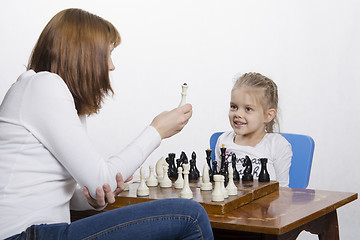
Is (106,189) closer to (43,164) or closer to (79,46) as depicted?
(43,164)

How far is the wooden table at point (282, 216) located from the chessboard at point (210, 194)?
0.02 metres

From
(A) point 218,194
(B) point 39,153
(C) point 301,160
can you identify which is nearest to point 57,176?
(B) point 39,153

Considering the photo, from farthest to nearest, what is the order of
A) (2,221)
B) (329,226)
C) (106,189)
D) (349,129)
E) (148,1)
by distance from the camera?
(148,1)
(349,129)
(329,226)
(106,189)
(2,221)

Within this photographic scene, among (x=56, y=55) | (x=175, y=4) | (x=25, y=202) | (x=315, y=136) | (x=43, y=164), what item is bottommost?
(x=315, y=136)

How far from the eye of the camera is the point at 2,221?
1514 mm

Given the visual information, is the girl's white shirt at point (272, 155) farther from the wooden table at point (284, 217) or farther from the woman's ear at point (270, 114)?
the wooden table at point (284, 217)

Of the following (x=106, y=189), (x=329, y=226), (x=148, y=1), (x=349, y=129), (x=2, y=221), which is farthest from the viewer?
(x=148, y=1)

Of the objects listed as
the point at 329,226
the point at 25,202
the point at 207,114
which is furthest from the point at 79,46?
the point at 207,114

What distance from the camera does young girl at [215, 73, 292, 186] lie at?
2.80 meters

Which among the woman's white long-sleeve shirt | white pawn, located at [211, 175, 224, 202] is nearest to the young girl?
white pawn, located at [211, 175, 224, 202]

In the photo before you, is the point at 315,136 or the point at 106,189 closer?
the point at 106,189

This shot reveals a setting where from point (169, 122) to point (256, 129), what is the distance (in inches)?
46.9

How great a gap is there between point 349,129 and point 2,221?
3412 millimetres

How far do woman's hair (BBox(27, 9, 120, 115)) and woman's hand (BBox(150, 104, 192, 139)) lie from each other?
24cm
